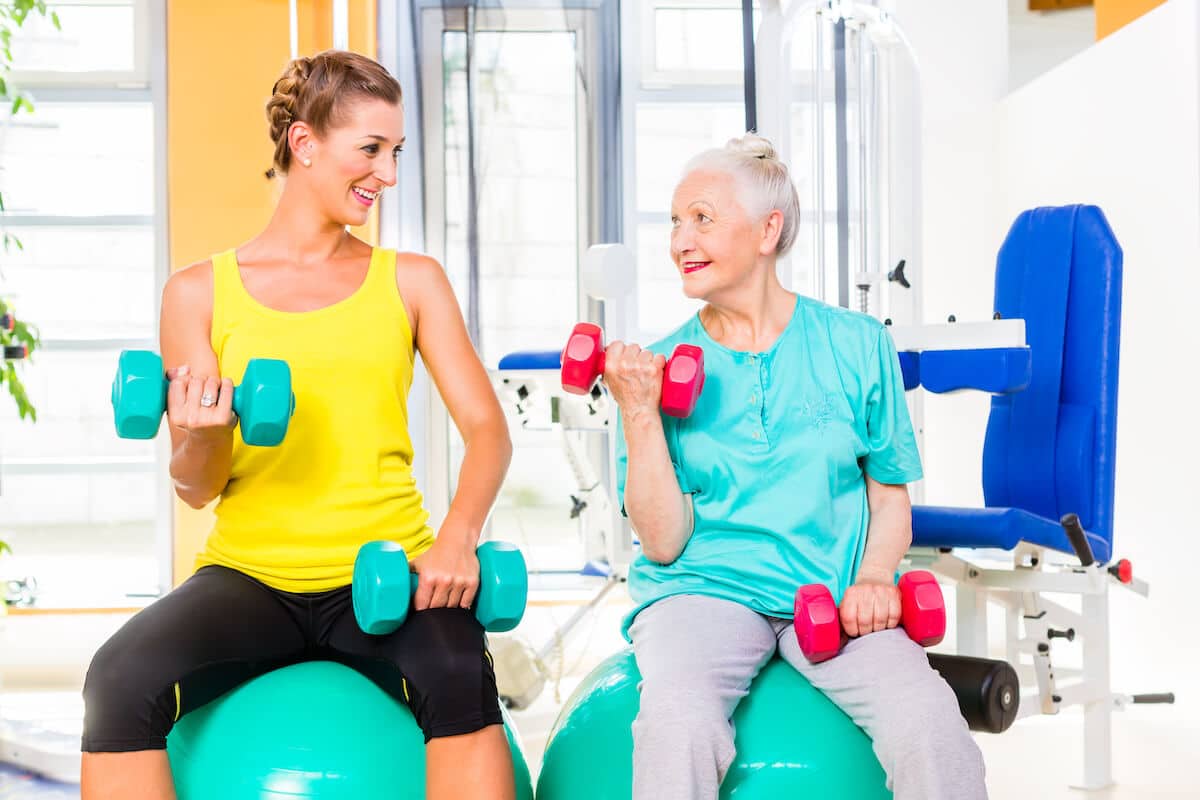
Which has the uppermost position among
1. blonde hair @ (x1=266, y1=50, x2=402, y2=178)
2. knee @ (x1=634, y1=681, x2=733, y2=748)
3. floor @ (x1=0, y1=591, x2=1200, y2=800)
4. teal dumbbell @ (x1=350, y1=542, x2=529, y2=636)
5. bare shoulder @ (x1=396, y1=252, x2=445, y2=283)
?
blonde hair @ (x1=266, y1=50, x2=402, y2=178)

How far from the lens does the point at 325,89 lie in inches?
64.4

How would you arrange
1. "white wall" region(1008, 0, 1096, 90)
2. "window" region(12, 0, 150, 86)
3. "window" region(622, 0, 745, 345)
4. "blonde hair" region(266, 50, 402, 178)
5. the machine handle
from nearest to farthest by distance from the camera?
1. "blonde hair" region(266, 50, 402, 178)
2. the machine handle
3. "window" region(12, 0, 150, 86)
4. "window" region(622, 0, 745, 345)
5. "white wall" region(1008, 0, 1096, 90)

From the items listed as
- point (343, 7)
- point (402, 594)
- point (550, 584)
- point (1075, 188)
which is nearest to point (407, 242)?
point (343, 7)

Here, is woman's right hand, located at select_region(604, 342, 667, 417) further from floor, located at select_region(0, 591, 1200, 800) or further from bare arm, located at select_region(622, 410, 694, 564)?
floor, located at select_region(0, 591, 1200, 800)

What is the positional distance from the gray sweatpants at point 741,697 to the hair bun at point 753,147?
0.59m

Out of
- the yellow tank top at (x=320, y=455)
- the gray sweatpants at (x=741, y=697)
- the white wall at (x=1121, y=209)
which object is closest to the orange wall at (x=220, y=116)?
the white wall at (x=1121, y=209)

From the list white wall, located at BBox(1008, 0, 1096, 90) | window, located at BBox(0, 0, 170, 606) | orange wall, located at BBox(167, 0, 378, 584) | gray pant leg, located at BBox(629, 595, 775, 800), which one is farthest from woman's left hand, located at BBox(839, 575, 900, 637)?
white wall, located at BBox(1008, 0, 1096, 90)

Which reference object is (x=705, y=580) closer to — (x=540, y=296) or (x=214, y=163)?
(x=540, y=296)

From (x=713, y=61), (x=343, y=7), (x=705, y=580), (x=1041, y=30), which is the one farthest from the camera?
(x=1041, y=30)

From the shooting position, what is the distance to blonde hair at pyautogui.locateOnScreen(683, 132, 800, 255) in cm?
169

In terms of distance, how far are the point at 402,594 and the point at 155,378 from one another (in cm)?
36

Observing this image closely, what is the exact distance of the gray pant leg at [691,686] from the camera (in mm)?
1335

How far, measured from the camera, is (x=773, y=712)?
1.45 m

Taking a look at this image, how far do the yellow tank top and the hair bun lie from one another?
1.66ft
